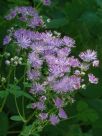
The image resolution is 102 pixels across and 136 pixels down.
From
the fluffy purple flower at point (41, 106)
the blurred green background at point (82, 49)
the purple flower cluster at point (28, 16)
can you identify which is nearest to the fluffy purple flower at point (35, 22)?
the purple flower cluster at point (28, 16)

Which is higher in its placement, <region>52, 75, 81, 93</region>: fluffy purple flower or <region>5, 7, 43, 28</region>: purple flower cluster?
<region>5, 7, 43, 28</region>: purple flower cluster

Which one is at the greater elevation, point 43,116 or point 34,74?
point 34,74

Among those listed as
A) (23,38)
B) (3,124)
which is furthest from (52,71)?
(3,124)

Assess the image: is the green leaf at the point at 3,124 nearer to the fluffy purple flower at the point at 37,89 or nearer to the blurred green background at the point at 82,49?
the blurred green background at the point at 82,49

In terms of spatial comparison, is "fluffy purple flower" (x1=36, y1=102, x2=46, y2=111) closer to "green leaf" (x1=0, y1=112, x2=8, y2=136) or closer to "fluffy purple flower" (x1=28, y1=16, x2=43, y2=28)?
"green leaf" (x1=0, y1=112, x2=8, y2=136)

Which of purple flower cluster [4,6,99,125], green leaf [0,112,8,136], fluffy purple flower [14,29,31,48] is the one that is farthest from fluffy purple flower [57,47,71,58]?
green leaf [0,112,8,136]

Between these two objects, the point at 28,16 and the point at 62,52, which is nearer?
the point at 62,52

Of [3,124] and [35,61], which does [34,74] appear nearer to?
[35,61]
